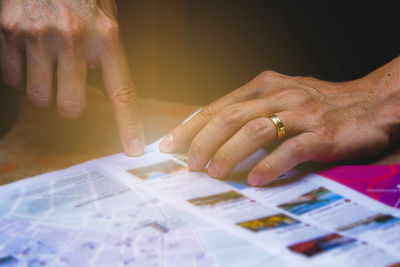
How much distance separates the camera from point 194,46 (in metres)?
1.27

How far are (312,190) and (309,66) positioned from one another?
2.21 feet

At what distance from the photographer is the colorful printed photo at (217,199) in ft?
1.49

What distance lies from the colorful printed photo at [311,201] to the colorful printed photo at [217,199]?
0.20 feet

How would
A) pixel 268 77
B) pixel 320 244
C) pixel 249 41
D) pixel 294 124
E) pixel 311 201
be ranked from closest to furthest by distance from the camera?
1. pixel 320 244
2. pixel 311 201
3. pixel 294 124
4. pixel 268 77
5. pixel 249 41

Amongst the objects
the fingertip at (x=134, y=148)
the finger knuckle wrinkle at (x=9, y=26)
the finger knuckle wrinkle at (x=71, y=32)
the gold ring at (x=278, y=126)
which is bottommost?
the fingertip at (x=134, y=148)

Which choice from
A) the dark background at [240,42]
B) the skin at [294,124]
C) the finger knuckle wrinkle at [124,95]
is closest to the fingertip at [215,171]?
the skin at [294,124]

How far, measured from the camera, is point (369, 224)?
1.31ft

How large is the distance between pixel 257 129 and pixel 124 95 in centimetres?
28

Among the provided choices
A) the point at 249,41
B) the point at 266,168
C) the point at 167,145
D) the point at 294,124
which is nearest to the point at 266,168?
the point at 266,168

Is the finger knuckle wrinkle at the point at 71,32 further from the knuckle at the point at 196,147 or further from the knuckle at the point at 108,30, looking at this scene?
the knuckle at the point at 196,147

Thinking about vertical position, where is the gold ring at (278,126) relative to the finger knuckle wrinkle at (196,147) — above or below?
above

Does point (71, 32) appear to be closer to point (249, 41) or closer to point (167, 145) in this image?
point (167, 145)

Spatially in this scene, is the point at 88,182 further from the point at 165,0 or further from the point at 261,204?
the point at 165,0

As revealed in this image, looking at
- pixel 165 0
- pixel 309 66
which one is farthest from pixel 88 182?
pixel 165 0
